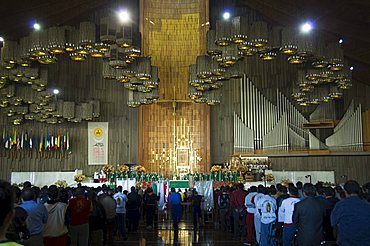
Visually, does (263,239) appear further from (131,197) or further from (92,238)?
(131,197)

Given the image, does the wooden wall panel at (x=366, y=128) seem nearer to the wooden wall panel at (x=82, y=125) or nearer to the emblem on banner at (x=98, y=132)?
the wooden wall panel at (x=82, y=125)

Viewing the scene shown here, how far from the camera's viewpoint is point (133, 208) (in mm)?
13969

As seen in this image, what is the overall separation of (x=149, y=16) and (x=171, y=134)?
272 inches

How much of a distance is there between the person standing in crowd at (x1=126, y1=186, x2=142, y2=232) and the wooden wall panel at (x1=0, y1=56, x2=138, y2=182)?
11.1m

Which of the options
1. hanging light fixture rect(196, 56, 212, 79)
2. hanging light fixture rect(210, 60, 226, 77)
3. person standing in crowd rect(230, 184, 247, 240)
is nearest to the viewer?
person standing in crowd rect(230, 184, 247, 240)

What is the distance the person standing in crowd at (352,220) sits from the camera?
5.23m

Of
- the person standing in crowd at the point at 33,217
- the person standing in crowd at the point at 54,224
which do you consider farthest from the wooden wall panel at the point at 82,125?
the person standing in crowd at the point at 33,217

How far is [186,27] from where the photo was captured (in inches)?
1046

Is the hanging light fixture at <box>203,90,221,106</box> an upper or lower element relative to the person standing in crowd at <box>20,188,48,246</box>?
upper

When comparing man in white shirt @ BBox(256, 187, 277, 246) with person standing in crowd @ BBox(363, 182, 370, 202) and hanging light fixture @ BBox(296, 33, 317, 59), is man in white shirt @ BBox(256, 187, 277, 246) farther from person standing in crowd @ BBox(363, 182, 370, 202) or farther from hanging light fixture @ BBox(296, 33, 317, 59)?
hanging light fixture @ BBox(296, 33, 317, 59)

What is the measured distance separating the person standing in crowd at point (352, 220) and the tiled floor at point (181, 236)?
6.82 metres

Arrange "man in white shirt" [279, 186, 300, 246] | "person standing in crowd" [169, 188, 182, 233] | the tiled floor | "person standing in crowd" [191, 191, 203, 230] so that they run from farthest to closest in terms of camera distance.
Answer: "person standing in crowd" [191, 191, 203, 230]
"person standing in crowd" [169, 188, 182, 233]
the tiled floor
"man in white shirt" [279, 186, 300, 246]

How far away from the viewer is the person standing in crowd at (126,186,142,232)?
45.1 ft

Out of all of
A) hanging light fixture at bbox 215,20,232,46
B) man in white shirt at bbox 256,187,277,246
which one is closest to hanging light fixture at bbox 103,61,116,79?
hanging light fixture at bbox 215,20,232,46
